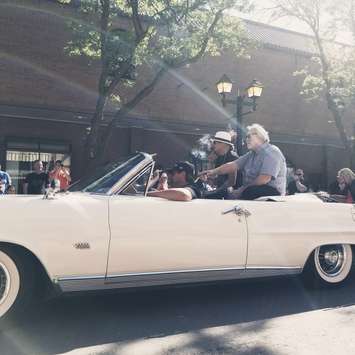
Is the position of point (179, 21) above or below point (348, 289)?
above

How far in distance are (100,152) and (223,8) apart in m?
5.23

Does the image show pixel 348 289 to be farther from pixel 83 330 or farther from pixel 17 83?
pixel 17 83

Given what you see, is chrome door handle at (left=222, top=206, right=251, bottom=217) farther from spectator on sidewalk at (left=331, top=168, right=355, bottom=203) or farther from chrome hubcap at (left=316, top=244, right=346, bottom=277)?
spectator on sidewalk at (left=331, top=168, right=355, bottom=203)

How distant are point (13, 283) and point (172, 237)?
4.29 feet

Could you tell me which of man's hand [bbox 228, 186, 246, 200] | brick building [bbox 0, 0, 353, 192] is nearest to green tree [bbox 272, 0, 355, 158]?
brick building [bbox 0, 0, 353, 192]

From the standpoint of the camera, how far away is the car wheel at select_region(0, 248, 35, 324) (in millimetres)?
3292

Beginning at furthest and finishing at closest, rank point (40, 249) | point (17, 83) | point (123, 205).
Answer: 1. point (17, 83)
2. point (123, 205)
3. point (40, 249)

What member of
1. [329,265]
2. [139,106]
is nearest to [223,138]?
[329,265]

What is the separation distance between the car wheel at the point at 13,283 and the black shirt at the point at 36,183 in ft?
22.6

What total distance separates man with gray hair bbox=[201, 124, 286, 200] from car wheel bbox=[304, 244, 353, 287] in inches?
30.9

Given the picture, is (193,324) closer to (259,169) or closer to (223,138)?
(259,169)

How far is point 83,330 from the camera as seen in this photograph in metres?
3.43

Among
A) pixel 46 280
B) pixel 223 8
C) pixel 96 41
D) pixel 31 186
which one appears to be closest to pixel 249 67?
pixel 223 8

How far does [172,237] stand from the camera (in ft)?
12.4
